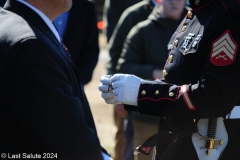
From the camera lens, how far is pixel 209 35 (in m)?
2.54

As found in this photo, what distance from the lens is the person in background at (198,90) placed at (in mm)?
2461

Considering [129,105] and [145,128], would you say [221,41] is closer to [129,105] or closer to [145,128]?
[129,105]

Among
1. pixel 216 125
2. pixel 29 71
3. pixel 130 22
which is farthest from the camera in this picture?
pixel 130 22

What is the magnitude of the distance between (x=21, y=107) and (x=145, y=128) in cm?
240

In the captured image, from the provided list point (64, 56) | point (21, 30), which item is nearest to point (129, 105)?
point (64, 56)

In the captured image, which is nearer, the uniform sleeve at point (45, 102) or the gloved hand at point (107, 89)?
the uniform sleeve at point (45, 102)

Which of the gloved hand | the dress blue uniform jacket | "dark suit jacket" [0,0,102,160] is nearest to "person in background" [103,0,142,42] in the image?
the dress blue uniform jacket

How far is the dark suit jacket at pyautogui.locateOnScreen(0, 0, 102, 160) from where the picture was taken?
1948 mm

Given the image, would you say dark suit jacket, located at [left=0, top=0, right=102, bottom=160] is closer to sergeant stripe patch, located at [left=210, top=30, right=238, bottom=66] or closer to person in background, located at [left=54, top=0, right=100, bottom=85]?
sergeant stripe patch, located at [left=210, top=30, right=238, bottom=66]

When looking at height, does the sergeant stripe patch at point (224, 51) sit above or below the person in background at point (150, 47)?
above

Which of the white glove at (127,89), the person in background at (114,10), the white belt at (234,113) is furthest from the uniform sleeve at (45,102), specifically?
the person in background at (114,10)

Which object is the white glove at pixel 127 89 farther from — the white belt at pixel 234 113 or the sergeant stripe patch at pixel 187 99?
the white belt at pixel 234 113

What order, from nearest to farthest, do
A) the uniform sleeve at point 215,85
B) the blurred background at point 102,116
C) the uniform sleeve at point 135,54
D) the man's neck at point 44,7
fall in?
the man's neck at point 44,7 < the uniform sleeve at point 215,85 < the uniform sleeve at point 135,54 < the blurred background at point 102,116

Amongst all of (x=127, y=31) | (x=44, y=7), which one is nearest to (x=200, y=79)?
(x=44, y=7)
